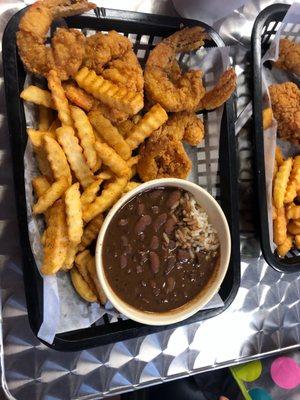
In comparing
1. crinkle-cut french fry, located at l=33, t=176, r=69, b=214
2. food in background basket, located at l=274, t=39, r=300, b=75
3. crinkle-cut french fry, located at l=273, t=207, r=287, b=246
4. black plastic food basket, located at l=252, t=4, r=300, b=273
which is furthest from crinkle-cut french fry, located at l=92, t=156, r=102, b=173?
food in background basket, located at l=274, t=39, r=300, b=75

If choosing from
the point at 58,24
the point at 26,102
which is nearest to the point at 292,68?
the point at 58,24

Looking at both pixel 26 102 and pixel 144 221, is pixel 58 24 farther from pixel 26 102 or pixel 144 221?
pixel 144 221

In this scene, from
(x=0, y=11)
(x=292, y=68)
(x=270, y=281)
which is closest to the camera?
(x=0, y=11)

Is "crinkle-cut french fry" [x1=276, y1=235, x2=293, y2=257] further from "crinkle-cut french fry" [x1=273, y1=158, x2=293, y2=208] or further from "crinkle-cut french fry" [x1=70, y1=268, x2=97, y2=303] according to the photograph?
"crinkle-cut french fry" [x1=70, y1=268, x2=97, y2=303]

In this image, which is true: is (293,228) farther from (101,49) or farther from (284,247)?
(101,49)

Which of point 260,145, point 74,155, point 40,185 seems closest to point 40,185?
point 40,185

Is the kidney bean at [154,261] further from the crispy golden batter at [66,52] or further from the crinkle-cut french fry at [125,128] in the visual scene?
the crispy golden batter at [66,52]
